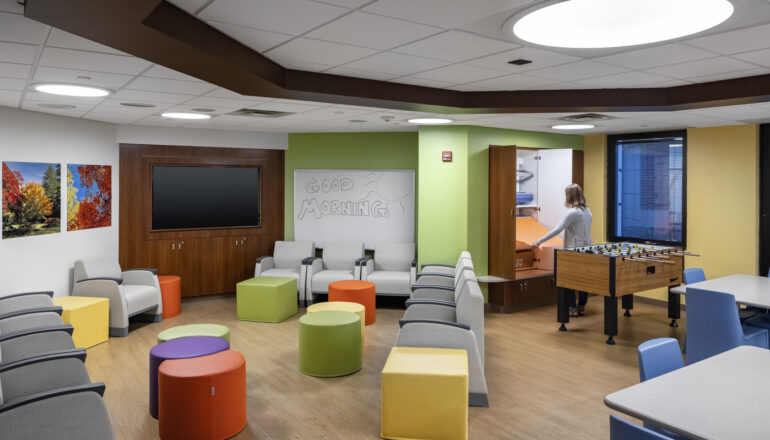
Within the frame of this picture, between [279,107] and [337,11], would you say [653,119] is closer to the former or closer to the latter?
[279,107]

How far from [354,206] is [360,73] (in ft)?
13.5

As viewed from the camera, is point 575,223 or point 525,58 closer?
point 525,58

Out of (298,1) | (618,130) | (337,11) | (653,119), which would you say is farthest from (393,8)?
(618,130)

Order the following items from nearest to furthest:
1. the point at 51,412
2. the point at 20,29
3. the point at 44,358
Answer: the point at 51,412 < the point at 20,29 < the point at 44,358

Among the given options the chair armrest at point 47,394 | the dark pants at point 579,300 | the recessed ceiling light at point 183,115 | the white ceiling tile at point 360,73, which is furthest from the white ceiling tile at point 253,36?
the dark pants at point 579,300

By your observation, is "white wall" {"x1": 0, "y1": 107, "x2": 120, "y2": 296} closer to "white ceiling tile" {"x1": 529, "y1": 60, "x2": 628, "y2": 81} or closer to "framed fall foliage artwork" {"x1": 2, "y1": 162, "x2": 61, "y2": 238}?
"framed fall foliage artwork" {"x1": 2, "y1": 162, "x2": 61, "y2": 238}

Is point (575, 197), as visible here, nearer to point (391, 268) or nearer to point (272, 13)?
point (391, 268)

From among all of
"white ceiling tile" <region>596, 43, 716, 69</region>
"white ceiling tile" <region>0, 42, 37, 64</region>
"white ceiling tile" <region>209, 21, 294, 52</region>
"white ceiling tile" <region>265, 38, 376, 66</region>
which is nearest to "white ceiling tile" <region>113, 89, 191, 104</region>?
"white ceiling tile" <region>0, 42, 37, 64</region>

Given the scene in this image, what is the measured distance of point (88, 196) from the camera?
7086 millimetres

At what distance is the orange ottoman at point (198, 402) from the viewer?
370 cm

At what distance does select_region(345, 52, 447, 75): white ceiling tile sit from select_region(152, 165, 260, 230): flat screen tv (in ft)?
15.5

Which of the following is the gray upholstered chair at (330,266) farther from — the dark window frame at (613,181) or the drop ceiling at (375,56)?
the dark window frame at (613,181)

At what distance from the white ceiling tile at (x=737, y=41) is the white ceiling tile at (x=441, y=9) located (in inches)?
61.4

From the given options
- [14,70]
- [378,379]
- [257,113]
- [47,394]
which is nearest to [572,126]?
[257,113]
